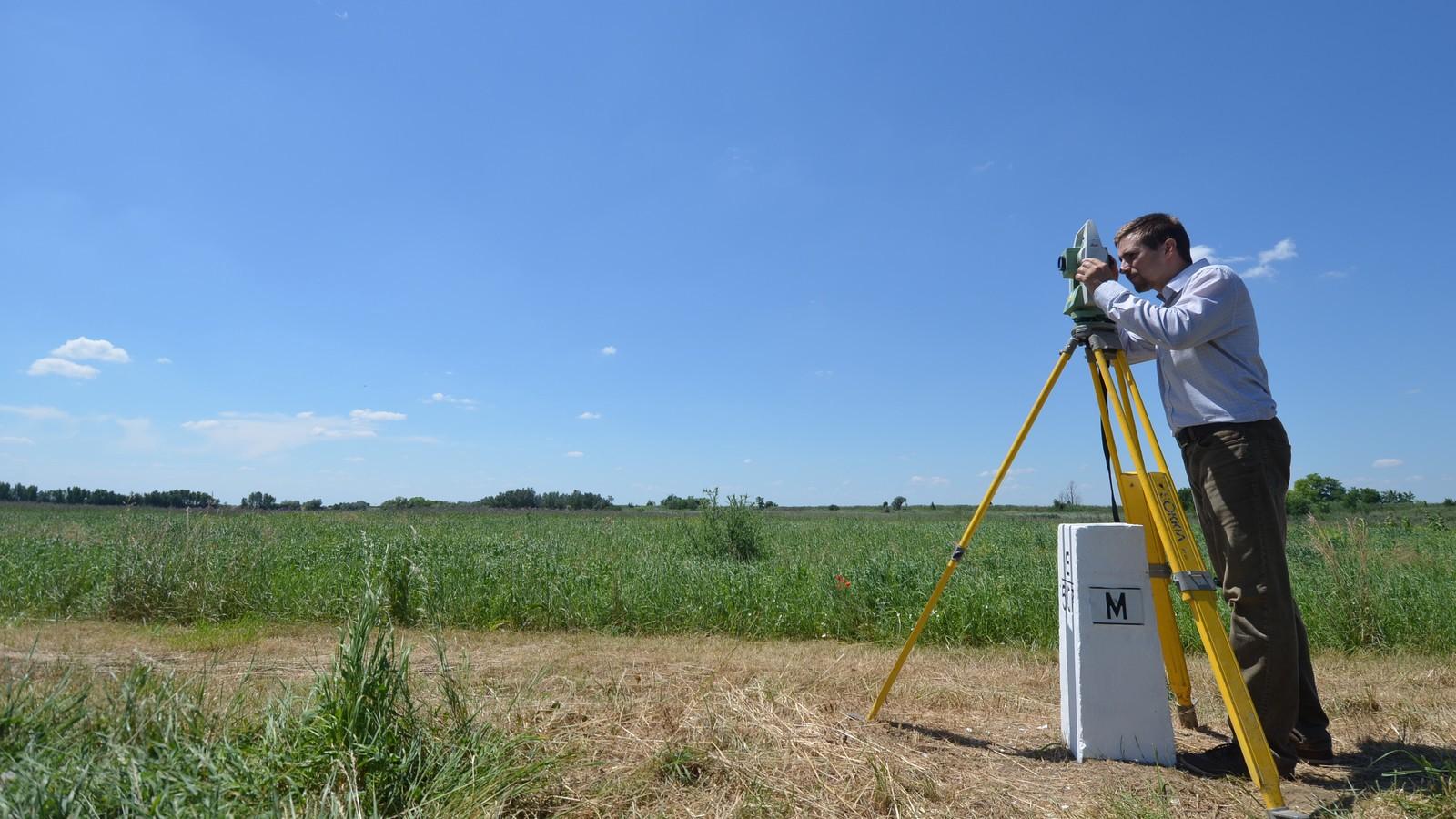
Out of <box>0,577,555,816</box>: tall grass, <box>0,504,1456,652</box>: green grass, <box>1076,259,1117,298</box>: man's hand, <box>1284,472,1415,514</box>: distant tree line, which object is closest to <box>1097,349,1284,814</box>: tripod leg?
<box>1076,259,1117,298</box>: man's hand

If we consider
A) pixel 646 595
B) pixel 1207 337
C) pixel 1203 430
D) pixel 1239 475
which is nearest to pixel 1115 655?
pixel 1239 475

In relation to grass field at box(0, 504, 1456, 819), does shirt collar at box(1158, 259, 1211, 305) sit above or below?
above

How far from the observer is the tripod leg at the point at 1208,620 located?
242 cm

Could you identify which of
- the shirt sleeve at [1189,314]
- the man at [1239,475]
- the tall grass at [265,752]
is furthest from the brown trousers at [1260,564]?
the tall grass at [265,752]

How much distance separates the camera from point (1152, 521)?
10.7ft

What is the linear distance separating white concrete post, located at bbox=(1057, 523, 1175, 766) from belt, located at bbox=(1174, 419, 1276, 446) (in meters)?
0.46

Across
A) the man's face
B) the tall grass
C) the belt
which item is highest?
the man's face

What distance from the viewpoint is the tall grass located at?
2.01 m

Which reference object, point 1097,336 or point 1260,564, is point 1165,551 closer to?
point 1260,564

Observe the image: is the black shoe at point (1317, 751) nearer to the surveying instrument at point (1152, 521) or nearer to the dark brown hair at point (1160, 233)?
the surveying instrument at point (1152, 521)

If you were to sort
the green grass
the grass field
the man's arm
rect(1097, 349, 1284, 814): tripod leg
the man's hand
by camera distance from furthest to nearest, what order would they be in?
the green grass, the man's arm, the man's hand, rect(1097, 349, 1284, 814): tripod leg, the grass field

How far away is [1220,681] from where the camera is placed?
252 centimetres

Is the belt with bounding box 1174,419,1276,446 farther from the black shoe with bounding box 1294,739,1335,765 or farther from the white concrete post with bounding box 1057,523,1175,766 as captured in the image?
the black shoe with bounding box 1294,739,1335,765

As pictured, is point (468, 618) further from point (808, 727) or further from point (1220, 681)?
point (1220, 681)
